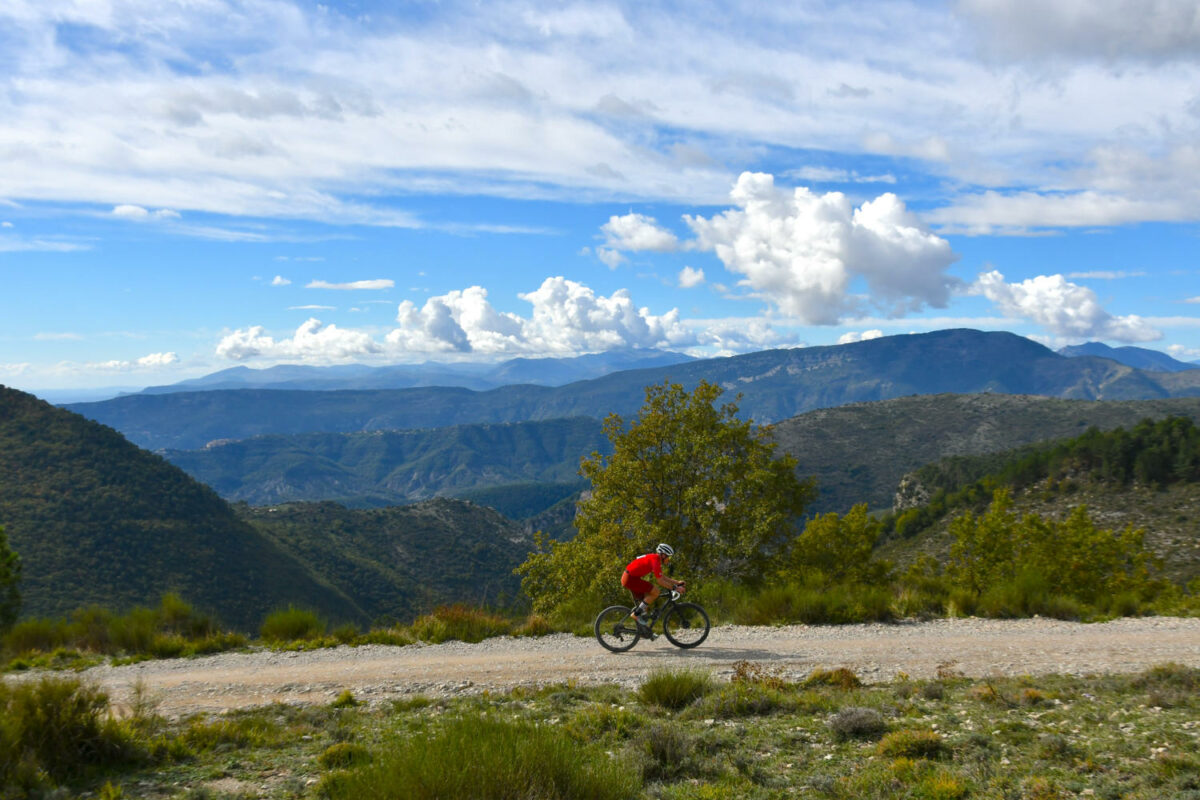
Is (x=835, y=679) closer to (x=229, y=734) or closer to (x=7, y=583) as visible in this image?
(x=229, y=734)

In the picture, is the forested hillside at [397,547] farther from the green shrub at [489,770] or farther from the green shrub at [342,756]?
the green shrub at [489,770]

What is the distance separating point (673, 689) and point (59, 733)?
638 cm

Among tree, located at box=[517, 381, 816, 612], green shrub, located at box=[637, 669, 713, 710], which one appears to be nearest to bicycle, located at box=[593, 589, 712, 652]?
green shrub, located at box=[637, 669, 713, 710]

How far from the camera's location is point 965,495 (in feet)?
287

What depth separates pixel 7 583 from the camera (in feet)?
78.3

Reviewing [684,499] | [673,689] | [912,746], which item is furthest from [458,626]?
[912,746]

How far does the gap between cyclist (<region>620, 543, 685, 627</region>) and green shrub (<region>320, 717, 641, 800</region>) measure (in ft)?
20.1

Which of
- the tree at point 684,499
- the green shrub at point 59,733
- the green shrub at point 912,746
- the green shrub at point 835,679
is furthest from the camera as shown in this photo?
the tree at point 684,499

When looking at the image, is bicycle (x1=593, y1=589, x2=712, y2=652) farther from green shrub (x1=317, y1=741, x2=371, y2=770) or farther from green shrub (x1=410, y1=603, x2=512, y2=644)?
green shrub (x1=317, y1=741, x2=371, y2=770)

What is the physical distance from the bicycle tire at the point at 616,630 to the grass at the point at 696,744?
2698 millimetres

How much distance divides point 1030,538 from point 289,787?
2571 cm

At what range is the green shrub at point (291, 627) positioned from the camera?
44.8 ft

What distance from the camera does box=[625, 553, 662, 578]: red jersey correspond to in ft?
38.9

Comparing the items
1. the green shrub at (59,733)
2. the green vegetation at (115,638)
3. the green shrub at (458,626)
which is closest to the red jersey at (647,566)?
the green shrub at (458,626)
